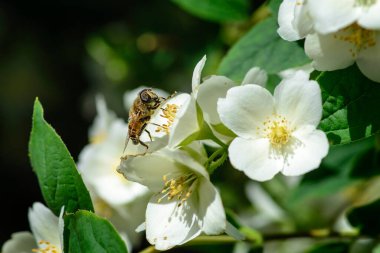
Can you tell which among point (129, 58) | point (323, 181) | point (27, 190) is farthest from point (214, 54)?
point (27, 190)

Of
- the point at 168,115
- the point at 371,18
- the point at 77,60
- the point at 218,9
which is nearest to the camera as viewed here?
the point at 371,18

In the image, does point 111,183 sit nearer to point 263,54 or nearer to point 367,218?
point 263,54

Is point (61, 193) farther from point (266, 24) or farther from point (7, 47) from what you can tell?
point (7, 47)

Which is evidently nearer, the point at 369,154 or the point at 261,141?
the point at 261,141

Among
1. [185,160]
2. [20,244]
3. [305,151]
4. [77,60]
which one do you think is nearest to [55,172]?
[20,244]

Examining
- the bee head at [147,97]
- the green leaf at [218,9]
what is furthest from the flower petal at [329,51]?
the green leaf at [218,9]

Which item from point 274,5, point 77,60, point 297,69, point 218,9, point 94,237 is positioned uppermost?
point 77,60

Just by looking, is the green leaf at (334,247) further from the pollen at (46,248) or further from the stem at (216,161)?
the pollen at (46,248)
